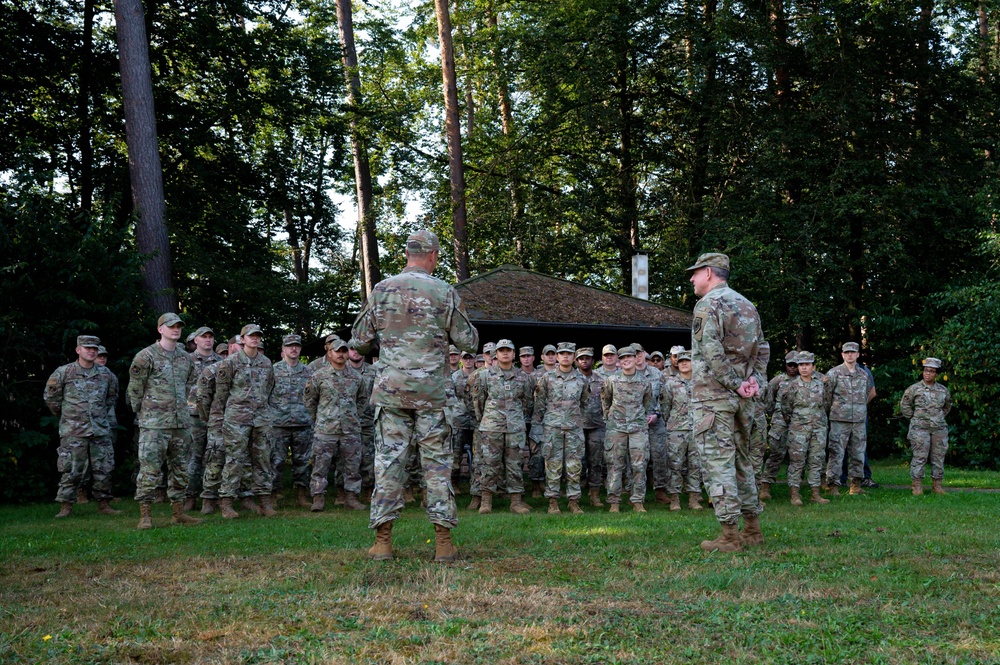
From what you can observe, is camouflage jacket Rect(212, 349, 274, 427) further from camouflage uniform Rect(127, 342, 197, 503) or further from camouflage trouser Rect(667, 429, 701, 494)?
camouflage trouser Rect(667, 429, 701, 494)

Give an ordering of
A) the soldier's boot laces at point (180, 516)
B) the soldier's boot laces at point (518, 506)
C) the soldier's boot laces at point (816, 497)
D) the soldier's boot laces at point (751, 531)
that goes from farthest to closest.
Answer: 1. the soldier's boot laces at point (816, 497)
2. the soldier's boot laces at point (518, 506)
3. the soldier's boot laces at point (180, 516)
4. the soldier's boot laces at point (751, 531)

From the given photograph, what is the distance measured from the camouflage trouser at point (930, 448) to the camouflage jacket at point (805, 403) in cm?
196

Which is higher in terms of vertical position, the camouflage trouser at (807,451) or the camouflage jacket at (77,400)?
the camouflage jacket at (77,400)

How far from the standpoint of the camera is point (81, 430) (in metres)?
11.5

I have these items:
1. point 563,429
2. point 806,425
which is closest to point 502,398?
point 563,429

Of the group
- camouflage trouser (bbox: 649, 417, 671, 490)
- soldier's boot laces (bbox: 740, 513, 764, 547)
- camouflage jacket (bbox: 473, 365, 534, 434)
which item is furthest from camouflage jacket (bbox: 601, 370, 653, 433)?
soldier's boot laces (bbox: 740, 513, 764, 547)

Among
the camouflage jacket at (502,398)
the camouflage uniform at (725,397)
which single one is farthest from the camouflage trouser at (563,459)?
the camouflage uniform at (725,397)

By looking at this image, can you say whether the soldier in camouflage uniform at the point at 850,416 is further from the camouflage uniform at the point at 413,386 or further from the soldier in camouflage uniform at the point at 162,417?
the soldier in camouflage uniform at the point at 162,417

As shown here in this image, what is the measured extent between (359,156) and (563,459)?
53.9 feet

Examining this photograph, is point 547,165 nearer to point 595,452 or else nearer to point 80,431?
point 595,452

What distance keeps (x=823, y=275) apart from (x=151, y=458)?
18.4 metres

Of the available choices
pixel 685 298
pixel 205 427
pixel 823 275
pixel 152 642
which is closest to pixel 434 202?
pixel 685 298

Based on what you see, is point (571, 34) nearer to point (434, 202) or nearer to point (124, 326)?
point (434, 202)

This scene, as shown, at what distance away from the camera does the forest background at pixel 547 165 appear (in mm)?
16047
